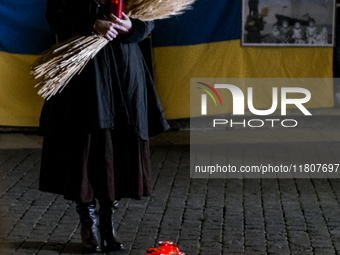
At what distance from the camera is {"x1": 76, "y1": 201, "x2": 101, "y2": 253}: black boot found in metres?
3.56

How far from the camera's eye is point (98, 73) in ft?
11.0

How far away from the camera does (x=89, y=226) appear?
3.60 metres

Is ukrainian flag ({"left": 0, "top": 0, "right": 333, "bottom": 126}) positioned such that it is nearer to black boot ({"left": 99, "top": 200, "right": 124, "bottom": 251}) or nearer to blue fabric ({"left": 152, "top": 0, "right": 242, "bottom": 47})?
blue fabric ({"left": 152, "top": 0, "right": 242, "bottom": 47})

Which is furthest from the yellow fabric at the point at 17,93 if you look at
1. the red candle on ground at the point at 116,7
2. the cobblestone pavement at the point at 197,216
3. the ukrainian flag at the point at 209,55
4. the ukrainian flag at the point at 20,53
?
the red candle on ground at the point at 116,7

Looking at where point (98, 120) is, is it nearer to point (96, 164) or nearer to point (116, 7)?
point (96, 164)

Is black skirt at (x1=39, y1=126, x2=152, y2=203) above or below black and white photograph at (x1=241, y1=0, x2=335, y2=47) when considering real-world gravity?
below

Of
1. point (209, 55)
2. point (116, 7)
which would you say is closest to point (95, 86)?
point (116, 7)

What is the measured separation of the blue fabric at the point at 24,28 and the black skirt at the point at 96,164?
4.12m

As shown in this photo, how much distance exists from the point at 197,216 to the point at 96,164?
130 cm

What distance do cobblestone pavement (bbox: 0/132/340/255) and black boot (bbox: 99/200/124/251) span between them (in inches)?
2.8

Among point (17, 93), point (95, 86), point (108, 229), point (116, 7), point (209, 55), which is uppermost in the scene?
point (116, 7)

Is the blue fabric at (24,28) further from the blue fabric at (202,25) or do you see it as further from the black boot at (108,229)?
the black boot at (108,229)

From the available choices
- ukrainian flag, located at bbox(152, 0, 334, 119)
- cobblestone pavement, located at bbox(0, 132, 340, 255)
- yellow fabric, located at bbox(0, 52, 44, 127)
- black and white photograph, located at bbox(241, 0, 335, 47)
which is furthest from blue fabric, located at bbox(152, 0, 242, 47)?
cobblestone pavement, located at bbox(0, 132, 340, 255)

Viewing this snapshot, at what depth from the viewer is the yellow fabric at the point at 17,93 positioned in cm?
741
